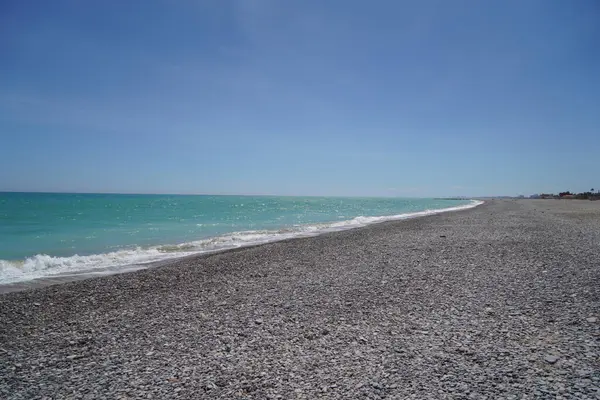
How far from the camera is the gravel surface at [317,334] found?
4.17m

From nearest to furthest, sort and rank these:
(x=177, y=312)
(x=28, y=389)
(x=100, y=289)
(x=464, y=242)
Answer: (x=28, y=389)
(x=177, y=312)
(x=100, y=289)
(x=464, y=242)

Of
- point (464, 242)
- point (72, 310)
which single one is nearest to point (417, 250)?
point (464, 242)

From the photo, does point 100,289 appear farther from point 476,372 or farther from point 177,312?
point 476,372

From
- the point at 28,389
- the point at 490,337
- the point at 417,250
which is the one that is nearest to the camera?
the point at 28,389

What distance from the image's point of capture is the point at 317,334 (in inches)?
225

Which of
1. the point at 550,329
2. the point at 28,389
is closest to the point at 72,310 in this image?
the point at 28,389

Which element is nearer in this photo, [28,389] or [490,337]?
[28,389]

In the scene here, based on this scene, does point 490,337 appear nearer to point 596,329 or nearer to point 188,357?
point 596,329

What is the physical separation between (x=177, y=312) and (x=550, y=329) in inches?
281

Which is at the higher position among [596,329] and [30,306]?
[596,329]

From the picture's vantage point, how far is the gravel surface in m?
4.17

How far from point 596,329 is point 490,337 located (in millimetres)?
1806

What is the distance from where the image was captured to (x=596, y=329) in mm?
5395

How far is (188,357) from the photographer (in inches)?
200
